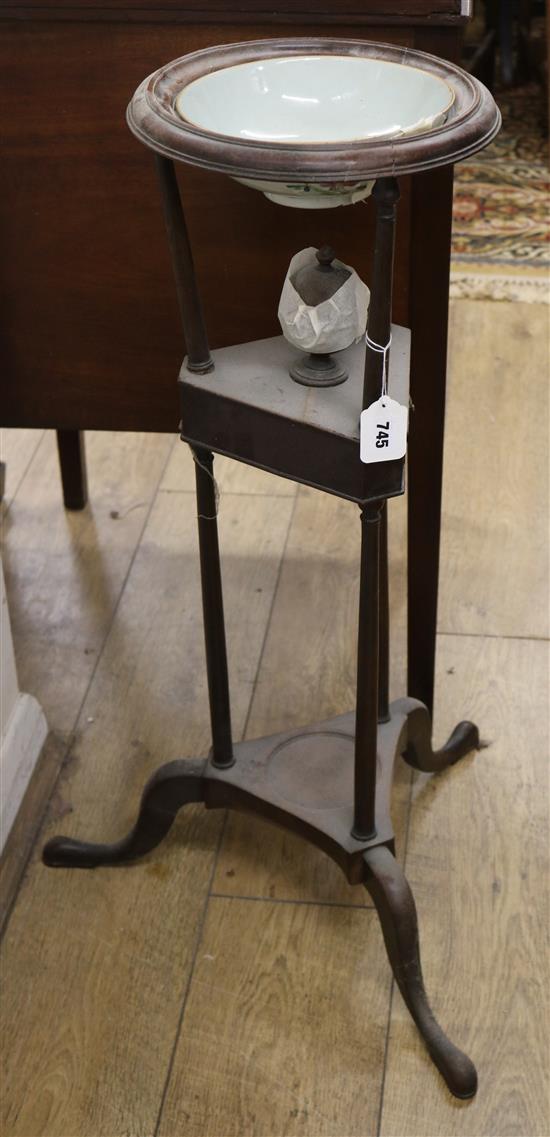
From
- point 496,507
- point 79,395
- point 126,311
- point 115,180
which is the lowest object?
point 496,507

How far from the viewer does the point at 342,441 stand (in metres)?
1.09

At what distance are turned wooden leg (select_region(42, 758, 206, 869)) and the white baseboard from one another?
0.22 feet

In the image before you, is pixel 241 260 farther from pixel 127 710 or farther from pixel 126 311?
pixel 127 710

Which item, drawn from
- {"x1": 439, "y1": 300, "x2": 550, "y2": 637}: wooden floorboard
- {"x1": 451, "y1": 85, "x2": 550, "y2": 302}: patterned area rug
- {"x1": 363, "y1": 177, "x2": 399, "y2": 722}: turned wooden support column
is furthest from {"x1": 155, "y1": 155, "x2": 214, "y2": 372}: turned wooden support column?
{"x1": 451, "y1": 85, "x2": 550, "y2": 302}: patterned area rug


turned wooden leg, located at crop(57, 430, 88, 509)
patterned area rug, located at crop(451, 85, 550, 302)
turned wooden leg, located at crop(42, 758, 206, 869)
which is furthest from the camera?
patterned area rug, located at crop(451, 85, 550, 302)

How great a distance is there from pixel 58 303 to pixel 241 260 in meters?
0.22

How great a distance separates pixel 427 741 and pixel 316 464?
561 mm

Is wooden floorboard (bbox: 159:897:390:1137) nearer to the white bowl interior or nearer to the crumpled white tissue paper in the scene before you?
the crumpled white tissue paper

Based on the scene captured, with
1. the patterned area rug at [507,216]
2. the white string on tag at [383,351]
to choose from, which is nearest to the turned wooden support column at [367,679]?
the white string on tag at [383,351]

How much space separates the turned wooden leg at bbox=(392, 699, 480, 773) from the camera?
152cm

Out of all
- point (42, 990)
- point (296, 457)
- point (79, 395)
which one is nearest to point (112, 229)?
point (79, 395)

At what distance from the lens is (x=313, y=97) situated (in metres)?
1.14

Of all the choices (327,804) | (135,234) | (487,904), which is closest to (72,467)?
(135,234)

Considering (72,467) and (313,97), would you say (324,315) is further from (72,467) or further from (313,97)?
(72,467)
